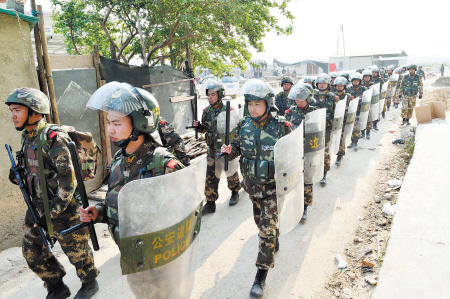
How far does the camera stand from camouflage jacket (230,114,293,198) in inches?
121

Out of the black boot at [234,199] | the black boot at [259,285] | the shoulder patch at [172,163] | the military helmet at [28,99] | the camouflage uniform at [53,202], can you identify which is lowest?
the black boot at [259,285]

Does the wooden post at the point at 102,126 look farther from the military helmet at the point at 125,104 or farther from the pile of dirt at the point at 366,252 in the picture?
the pile of dirt at the point at 366,252

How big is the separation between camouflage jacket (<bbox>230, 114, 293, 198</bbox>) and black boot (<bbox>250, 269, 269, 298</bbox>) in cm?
74

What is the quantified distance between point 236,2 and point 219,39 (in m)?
1.14

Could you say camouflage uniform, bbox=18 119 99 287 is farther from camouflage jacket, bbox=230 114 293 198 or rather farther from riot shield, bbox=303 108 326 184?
riot shield, bbox=303 108 326 184

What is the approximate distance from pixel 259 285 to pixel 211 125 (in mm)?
2418

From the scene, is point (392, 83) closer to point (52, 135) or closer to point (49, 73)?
point (49, 73)

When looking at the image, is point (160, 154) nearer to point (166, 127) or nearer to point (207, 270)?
point (207, 270)

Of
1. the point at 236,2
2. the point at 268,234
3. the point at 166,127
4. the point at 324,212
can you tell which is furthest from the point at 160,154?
the point at 236,2

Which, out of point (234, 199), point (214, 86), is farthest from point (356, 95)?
point (214, 86)

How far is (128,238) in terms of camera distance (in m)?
1.68

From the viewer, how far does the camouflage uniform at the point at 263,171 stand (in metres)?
3.00

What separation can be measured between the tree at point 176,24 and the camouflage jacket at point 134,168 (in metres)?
5.98

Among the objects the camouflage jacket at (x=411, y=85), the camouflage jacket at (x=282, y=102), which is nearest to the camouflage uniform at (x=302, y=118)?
the camouflage jacket at (x=282, y=102)
